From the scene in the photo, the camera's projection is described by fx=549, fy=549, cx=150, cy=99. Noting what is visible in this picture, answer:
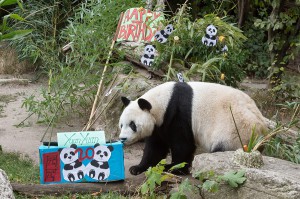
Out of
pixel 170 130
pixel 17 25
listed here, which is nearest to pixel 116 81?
pixel 170 130

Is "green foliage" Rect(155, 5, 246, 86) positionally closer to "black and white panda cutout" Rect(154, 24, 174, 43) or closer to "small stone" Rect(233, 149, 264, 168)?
"black and white panda cutout" Rect(154, 24, 174, 43)

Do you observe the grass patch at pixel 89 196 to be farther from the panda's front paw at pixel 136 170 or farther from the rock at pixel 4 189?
the rock at pixel 4 189

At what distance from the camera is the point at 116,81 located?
24.5ft

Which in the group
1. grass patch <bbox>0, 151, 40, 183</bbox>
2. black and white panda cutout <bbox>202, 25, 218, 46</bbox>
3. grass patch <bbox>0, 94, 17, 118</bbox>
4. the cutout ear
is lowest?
grass patch <bbox>0, 94, 17, 118</bbox>

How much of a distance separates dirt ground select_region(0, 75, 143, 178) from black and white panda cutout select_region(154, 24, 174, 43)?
1.41 m

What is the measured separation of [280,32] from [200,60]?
257 centimetres

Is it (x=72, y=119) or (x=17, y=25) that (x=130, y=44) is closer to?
(x=72, y=119)

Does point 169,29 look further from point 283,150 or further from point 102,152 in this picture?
point 102,152

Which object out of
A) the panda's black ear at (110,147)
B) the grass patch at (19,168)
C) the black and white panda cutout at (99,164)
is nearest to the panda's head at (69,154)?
the black and white panda cutout at (99,164)

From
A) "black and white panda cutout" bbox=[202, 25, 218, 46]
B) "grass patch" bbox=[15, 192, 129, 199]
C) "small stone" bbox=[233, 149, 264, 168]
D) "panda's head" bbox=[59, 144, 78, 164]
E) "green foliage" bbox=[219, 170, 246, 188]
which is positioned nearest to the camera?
"green foliage" bbox=[219, 170, 246, 188]

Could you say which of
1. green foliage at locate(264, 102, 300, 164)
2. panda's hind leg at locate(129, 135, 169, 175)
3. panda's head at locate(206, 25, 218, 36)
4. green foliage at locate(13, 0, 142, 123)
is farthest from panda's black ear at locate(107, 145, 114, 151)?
panda's head at locate(206, 25, 218, 36)

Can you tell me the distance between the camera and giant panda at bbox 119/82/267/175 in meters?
5.34

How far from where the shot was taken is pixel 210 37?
6.94 meters

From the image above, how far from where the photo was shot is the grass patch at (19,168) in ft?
18.1
